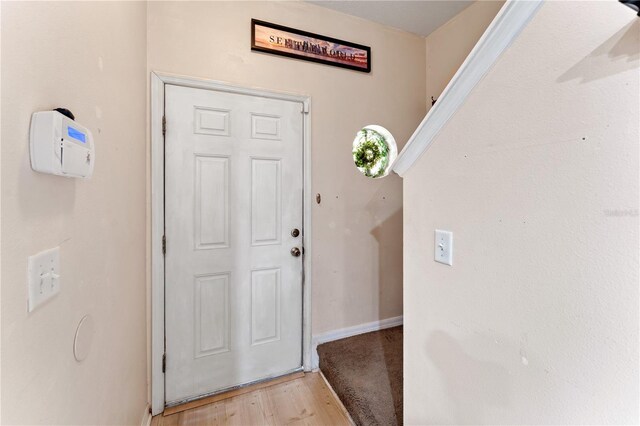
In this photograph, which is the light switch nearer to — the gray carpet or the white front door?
the gray carpet

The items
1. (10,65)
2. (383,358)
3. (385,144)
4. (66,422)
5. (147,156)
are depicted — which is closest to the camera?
(10,65)

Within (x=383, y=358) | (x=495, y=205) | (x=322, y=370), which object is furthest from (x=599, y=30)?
(x=322, y=370)

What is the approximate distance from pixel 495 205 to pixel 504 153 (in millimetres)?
143

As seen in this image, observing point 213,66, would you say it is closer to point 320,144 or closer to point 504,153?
point 320,144


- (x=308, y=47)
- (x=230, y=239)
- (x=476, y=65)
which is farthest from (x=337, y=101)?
(x=476, y=65)

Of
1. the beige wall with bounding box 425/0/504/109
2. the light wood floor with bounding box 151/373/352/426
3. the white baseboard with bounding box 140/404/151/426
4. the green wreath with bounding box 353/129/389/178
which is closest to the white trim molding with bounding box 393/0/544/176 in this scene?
the green wreath with bounding box 353/129/389/178

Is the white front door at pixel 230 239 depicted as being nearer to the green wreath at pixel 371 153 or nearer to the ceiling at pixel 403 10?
the green wreath at pixel 371 153

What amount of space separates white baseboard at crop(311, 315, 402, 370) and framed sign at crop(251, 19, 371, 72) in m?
2.05

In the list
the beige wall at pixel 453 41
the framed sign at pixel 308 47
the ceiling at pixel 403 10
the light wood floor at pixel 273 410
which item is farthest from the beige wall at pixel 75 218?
the beige wall at pixel 453 41

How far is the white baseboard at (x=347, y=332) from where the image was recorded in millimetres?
2125

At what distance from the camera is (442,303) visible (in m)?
0.99

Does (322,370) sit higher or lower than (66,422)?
lower

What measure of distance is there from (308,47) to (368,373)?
2.31 metres

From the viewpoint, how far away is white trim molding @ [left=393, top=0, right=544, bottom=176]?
69 centimetres
